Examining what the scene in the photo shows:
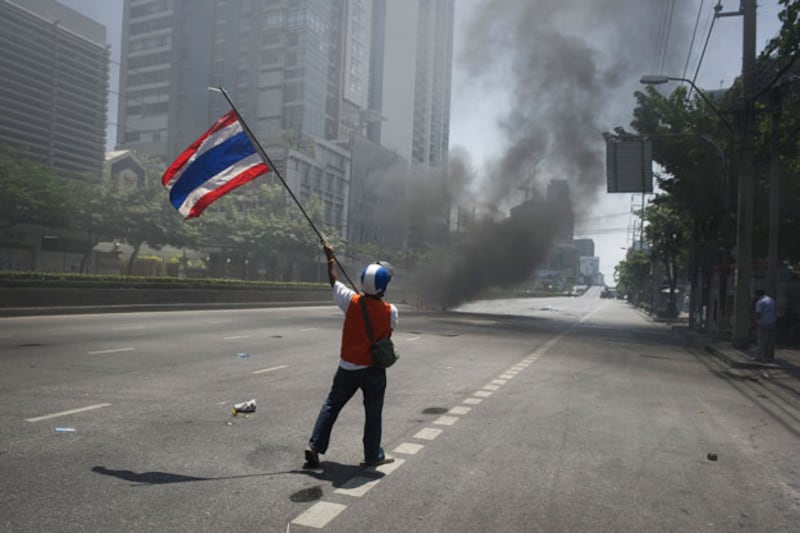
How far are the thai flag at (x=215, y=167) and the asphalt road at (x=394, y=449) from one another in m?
2.16

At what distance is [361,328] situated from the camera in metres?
4.65

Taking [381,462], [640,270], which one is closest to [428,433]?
A: [381,462]

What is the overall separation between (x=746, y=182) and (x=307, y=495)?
15902mm

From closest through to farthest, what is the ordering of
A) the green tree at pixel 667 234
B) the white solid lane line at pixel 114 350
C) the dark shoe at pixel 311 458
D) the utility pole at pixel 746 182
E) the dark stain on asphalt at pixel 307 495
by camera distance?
the dark stain on asphalt at pixel 307 495 < the dark shoe at pixel 311 458 < the white solid lane line at pixel 114 350 < the utility pole at pixel 746 182 < the green tree at pixel 667 234

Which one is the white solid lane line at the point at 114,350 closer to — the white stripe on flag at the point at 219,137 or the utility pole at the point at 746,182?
the white stripe on flag at the point at 219,137

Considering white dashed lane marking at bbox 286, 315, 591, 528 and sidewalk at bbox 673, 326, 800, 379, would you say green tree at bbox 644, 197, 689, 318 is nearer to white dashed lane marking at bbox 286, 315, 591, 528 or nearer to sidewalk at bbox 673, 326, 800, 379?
sidewalk at bbox 673, 326, 800, 379

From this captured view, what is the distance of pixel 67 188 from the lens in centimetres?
3266

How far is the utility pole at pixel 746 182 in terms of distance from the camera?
1588 cm

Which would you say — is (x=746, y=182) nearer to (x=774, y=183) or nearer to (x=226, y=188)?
(x=774, y=183)

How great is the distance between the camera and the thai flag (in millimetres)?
6426

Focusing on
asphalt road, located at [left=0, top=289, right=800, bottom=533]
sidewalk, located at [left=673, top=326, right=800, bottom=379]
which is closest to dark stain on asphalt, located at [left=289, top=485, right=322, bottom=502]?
asphalt road, located at [left=0, top=289, right=800, bottom=533]

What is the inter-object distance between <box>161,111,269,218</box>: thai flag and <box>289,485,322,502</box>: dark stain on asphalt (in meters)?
3.33

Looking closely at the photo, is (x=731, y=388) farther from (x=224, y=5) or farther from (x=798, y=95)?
(x=224, y=5)

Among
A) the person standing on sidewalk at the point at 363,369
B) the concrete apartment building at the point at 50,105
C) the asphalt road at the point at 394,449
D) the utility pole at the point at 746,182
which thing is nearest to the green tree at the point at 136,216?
the concrete apartment building at the point at 50,105
